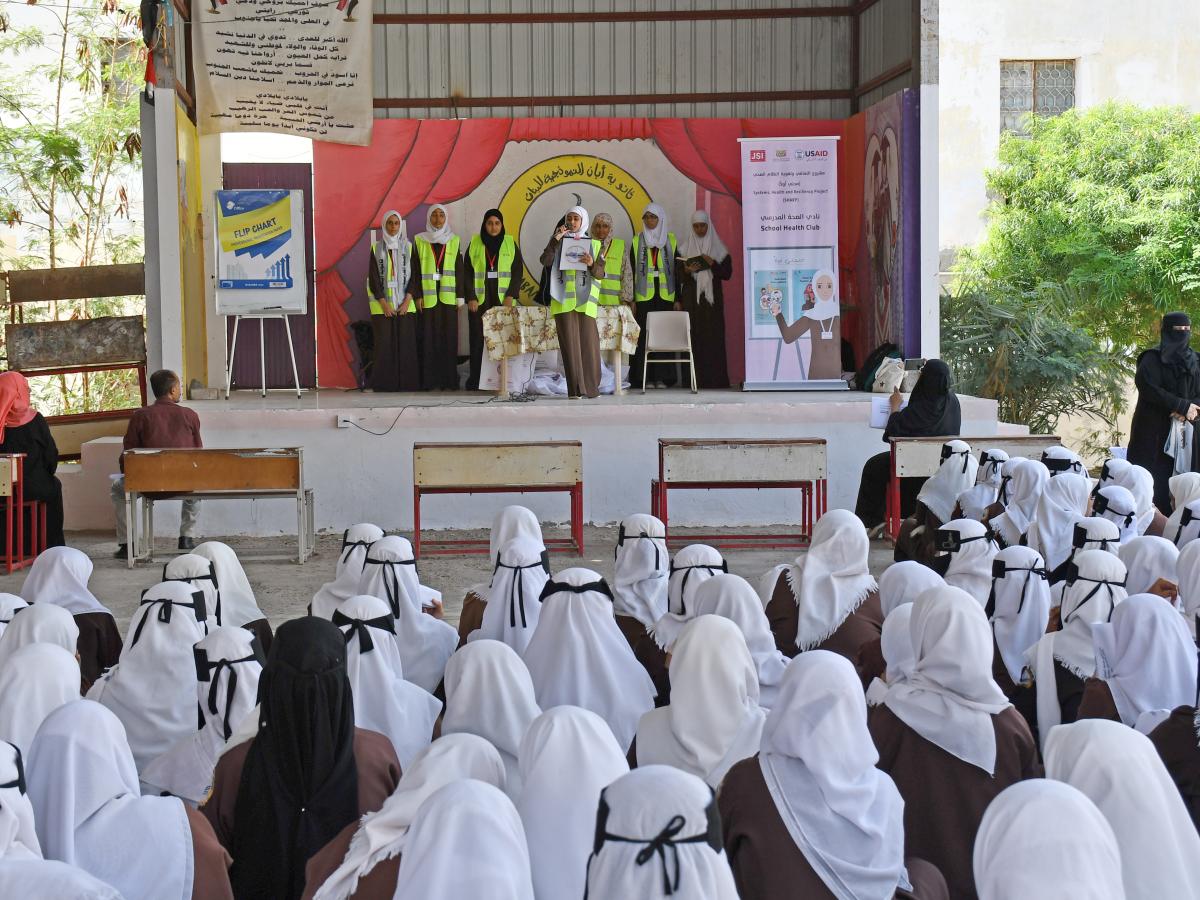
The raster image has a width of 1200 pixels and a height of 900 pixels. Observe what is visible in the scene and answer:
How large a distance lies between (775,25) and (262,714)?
10.7 meters

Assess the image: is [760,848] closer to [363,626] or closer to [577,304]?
[363,626]

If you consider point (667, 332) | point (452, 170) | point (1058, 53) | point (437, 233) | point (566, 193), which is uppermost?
point (1058, 53)

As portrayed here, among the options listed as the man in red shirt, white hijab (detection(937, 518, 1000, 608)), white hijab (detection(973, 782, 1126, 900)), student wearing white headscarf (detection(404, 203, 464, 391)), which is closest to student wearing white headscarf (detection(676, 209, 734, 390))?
student wearing white headscarf (detection(404, 203, 464, 391))

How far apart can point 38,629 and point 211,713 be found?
2.42 feet

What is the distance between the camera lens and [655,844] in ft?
5.77

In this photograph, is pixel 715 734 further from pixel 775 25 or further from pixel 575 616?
pixel 775 25

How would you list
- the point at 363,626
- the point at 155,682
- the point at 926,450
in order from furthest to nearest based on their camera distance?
the point at 926,450
the point at 155,682
the point at 363,626

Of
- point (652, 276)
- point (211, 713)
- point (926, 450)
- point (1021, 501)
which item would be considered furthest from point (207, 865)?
point (652, 276)

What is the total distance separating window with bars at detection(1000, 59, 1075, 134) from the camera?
1984cm

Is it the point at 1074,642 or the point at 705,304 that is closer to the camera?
the point at 1074,642

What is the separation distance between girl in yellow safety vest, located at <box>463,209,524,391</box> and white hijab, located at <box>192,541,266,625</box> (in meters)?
6.35

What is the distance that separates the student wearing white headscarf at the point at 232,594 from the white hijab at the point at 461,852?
102 inches

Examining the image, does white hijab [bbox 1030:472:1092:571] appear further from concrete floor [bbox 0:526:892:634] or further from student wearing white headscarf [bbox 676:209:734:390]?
student wearing white headscarf [bbox 676:209:734:390]

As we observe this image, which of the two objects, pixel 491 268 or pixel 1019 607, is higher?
pixel 491 268
